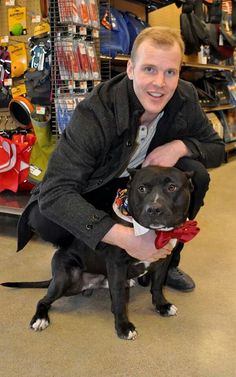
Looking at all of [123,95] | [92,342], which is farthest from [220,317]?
[123,95]

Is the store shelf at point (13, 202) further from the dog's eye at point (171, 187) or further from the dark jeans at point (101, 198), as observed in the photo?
the dog's eye at point (171, 187)

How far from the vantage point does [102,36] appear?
9.93 feet

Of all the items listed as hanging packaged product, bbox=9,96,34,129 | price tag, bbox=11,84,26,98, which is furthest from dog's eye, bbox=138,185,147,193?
price tag, bbox=11,84,26,98

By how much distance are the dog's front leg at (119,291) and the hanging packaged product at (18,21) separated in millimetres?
2329

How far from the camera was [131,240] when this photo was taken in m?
1.38

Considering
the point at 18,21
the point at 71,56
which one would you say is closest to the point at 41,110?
the point at 71,56

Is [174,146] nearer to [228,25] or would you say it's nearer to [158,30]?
[158,30]

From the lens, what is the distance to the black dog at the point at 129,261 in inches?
53.7

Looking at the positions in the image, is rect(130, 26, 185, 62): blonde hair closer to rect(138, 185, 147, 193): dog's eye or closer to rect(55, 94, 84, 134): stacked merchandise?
rect(138, 185, 147, 193): dog's eye

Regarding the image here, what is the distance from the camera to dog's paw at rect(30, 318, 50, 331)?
160 centimetres

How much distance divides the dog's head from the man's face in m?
0.25

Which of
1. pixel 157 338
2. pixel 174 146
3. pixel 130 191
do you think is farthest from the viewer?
pixel 174 146

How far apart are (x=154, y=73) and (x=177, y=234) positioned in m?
0.55

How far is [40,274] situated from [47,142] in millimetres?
920
